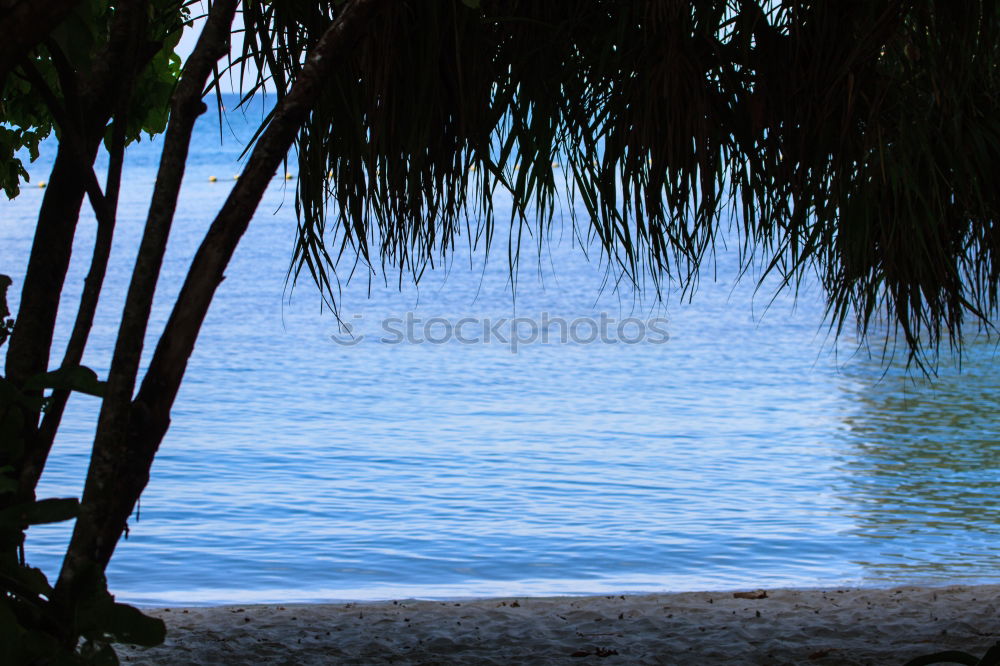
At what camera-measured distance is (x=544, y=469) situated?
6.39 m

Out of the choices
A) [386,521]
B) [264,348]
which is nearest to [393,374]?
[264,348]

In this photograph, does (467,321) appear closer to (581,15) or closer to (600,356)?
(600,356)

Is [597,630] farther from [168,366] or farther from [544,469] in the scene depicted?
[544,469]

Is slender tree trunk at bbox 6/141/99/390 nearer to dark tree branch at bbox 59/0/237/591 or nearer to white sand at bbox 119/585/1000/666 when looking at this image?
dark tree branch at bbox 59/0/237/591

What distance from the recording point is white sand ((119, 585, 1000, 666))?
2.92m

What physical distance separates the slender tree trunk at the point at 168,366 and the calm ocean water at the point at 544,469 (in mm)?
379

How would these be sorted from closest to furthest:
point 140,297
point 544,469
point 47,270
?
point 140,297 < point 47,270 < point 544,469

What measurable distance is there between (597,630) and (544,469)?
3153mm

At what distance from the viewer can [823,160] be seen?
226 cm

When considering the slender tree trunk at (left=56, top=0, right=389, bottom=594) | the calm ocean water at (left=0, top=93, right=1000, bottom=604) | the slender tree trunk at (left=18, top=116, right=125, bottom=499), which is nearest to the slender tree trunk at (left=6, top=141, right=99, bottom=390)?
the slender tree trunk at (left=18, top=116, right=125, bottom=499)

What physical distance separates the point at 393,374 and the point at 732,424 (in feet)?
10.6

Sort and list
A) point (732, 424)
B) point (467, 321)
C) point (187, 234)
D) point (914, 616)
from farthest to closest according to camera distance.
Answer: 1. point (187, 234)
2. point (467, 321)
3. point (732, 424)
4. point (914, 616)

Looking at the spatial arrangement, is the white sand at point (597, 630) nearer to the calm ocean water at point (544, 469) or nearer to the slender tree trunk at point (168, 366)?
the calm ocean water at point (544, 469)

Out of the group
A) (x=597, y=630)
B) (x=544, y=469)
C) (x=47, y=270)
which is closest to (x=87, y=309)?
(x=47, y=270)
